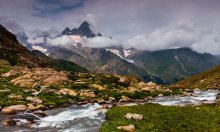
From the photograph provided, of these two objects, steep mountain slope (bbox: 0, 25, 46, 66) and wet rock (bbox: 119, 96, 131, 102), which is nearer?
wet rock (bbox: 119, 96, 131, 102)

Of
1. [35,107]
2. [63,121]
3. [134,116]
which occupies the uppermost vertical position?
[35,107]

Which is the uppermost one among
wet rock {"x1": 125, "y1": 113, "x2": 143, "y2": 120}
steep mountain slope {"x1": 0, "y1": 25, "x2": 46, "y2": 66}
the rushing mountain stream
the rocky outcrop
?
steep mountain slope {"x1": 0, "y1": 25, "x2": 46, "y2": 66}

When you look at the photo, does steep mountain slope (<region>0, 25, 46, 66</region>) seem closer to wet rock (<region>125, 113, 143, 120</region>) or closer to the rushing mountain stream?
the rushing mountain stream

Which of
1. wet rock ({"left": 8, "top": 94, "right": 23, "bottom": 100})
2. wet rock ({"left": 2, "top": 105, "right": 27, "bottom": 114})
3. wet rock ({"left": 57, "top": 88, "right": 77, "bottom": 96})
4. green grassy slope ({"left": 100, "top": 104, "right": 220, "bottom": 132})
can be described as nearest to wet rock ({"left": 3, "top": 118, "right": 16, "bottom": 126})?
wet rock ({"left": 2, "top": 105, "right": 27, "bottom": 114})

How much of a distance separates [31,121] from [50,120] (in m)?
3.38

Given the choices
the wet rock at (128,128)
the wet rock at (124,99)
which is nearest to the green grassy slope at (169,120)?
the wet rock at (128,128)

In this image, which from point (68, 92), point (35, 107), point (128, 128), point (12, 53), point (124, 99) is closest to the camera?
point (128, 128)

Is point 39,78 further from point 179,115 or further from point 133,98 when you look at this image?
point 179,115

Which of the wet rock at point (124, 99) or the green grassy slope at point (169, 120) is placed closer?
the green grassy slope at point (169, 120)

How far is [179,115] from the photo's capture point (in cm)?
5381

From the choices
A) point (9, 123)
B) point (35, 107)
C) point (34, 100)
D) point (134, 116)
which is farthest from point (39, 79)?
point (134, 116)

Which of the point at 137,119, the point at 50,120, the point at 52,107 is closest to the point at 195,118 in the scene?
the point at 137,119

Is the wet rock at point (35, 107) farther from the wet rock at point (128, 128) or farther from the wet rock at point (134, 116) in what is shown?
the wet rock at point (128, 128)

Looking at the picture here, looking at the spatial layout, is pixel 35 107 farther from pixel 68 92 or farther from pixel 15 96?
pixel 68 92
